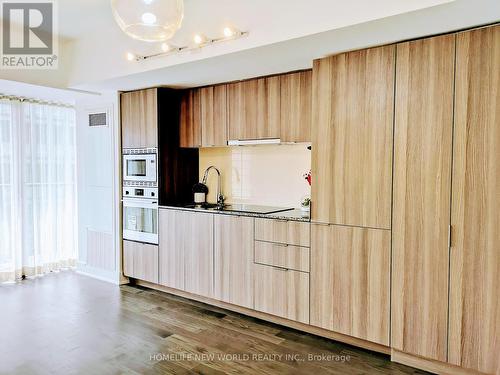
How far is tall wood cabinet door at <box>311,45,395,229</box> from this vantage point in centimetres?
288

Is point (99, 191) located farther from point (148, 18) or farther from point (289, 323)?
point (148, 18)

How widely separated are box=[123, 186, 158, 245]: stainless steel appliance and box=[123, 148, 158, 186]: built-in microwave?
0.32 feet

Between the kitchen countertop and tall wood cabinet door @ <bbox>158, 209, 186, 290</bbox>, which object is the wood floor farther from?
the kitchen countertop

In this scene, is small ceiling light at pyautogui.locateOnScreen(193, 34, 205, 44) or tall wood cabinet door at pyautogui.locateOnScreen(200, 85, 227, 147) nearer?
small ceiling light at pyautogui.locateOnScreen(193, 34, 205, 44)

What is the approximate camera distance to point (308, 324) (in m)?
3.32

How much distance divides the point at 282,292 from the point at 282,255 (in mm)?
335

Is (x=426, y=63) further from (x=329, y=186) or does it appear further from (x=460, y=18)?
(x=329, y=186)

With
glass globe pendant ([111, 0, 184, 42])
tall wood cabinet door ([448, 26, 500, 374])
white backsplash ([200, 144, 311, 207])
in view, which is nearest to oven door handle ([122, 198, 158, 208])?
white backsplash ([200, 144, 311, 207])

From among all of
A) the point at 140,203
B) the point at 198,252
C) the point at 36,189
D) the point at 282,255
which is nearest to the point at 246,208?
the point at 198,252

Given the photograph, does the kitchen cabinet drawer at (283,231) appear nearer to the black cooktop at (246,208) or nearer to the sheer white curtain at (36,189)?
the black cooktop at (246,208)

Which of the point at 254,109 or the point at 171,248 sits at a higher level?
the point at 254,109

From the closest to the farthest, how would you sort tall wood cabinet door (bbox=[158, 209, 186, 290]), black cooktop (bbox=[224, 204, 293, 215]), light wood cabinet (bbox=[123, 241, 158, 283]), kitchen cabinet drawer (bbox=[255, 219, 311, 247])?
kitchen cabinet drawer (bbox=[255, 219, 311, 247]) < black cooktop (bbox=[224, 204, 293, 215]) < tall wood cabinet door (bbox=[158, 209, 186, 290]) < light wood cabinet (bbox=[123, 241, 158, 283])

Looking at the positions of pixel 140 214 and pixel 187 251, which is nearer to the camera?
pixel 187 251

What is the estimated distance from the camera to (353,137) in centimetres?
303
